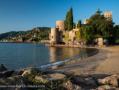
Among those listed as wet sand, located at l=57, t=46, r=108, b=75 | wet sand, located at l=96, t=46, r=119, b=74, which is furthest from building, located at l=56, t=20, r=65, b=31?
wet sand, located at l=57, t=46, r=108, b=75

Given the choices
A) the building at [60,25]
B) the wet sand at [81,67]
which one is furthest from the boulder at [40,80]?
the building at [60,25]

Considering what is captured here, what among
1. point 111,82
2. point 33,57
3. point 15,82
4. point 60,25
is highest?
point 60,25

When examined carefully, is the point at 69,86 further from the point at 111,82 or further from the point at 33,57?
the point at 33,57

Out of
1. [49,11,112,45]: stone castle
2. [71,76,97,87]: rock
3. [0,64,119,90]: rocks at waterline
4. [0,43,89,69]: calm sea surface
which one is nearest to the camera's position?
[0,64,119,90]: rocks at waterline

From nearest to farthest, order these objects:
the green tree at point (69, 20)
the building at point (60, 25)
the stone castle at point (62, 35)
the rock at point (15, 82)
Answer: the rock at point (15, 82) < the stone castle at point (62, 35) < the green tree at point (69, 20) < the building at point (60, 25)

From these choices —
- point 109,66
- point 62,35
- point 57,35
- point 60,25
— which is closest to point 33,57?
point 109,66

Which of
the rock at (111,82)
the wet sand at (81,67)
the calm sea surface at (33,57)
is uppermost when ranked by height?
the rock at (111,82)

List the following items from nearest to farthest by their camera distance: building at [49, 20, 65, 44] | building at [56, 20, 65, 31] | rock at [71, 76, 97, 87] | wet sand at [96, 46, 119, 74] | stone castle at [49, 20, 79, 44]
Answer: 1. rock at [71, 76, 97, 87]
2. wet sand at [96, 46, 119, 74]
3. stone castle at [49, 20, 79, 44]
4. building at [49, 20, 65, 44]
5. building at [56, 20, 65, 31]

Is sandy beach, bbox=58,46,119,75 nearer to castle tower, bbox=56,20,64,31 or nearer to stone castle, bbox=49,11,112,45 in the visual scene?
stone castle, bbox=49,11,112,45

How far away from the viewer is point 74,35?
324 ft

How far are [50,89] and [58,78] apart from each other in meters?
1.35

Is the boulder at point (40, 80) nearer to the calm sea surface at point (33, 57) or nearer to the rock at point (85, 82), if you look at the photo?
the rock at point (85, 82)

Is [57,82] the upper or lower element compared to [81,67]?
upper

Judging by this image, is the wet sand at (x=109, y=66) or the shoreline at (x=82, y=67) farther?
the wet sand at (x=109, y=66)
